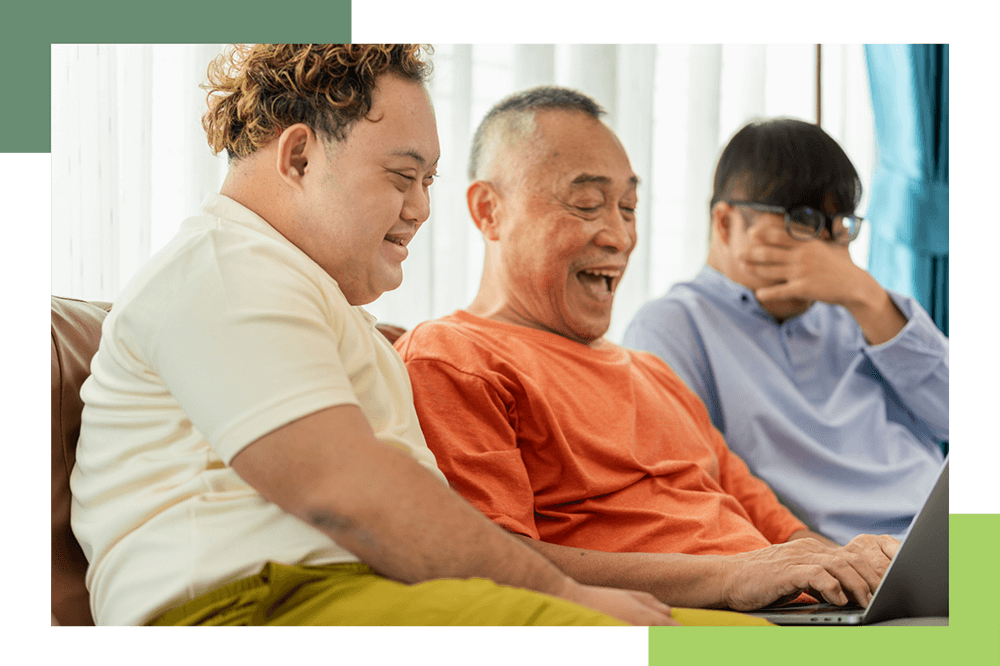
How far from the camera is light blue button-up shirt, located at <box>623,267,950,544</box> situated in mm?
1677

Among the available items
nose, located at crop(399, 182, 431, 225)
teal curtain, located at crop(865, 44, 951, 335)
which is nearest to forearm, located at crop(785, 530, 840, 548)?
teal curtain, located at crop(865, 44, 951, 335)

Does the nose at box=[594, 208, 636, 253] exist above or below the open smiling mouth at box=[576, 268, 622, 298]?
above

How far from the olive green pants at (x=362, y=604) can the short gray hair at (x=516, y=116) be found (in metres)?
0.81

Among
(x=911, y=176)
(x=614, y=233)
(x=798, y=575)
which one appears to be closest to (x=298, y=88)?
(x=614, y=233)

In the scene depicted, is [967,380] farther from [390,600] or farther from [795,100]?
[390,600]

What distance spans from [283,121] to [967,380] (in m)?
1.18

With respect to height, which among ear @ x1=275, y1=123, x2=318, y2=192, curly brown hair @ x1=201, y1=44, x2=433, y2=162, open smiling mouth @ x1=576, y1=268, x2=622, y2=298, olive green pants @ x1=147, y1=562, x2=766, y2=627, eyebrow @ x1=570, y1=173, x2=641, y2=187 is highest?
curly brown hair @ x1=201, y1=44, x2=433, y2=162

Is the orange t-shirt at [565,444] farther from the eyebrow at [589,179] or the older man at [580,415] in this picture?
the eyebrow at [589,179]

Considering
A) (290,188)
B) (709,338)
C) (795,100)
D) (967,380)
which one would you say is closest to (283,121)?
(290,188)

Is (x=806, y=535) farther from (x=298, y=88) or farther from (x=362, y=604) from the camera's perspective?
(x=298, y=88)

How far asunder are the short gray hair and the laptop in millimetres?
846

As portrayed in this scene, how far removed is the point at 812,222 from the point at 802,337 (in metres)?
0.26

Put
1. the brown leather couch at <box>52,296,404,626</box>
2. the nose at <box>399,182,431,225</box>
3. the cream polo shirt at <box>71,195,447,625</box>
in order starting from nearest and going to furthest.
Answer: the cream polo shirt at <box>71,195,447,625</box> < the brown leather couch at <box>52,296,404,626</box> < the nose at <box>399,182,431,225</box>

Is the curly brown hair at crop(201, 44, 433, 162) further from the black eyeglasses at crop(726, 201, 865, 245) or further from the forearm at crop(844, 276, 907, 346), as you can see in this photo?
the forearm at crop(844, 276, 907, 346)
